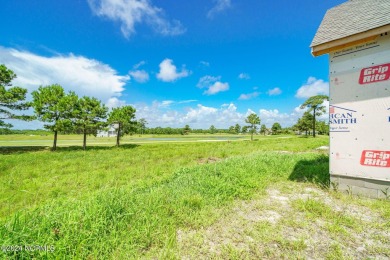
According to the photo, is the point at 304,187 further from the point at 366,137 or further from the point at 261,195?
the point at 366,137

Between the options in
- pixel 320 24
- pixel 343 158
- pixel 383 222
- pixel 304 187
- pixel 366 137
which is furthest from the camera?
pixel 320 24

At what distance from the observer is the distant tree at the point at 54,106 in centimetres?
2122

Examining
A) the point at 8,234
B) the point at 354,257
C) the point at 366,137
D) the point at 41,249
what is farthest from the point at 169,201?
the point at 366,137

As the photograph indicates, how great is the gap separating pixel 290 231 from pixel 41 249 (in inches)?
145

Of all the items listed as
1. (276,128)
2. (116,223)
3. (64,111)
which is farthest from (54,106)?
(276,128)

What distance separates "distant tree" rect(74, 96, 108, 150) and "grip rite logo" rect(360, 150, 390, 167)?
25947 millimetres

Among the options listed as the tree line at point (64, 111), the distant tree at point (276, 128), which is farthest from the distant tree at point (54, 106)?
the distant tree at point (276, 128)

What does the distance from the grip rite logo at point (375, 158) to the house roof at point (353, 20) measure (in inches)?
116

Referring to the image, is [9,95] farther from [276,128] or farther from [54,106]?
[276,128]

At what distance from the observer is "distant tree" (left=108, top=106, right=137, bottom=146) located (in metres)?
26.7

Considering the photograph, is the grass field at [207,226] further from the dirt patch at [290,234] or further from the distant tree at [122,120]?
the distant tree at [122,120]

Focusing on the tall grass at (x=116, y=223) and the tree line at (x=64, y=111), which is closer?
the tall grass at (x=116, y=223)

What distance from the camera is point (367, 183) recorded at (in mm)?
4520

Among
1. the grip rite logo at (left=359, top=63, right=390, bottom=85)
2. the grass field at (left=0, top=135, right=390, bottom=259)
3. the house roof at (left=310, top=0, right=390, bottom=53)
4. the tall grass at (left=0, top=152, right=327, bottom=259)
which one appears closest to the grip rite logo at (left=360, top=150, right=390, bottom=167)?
the grass field at (left=0, top=135, right=390, bottom=259)
